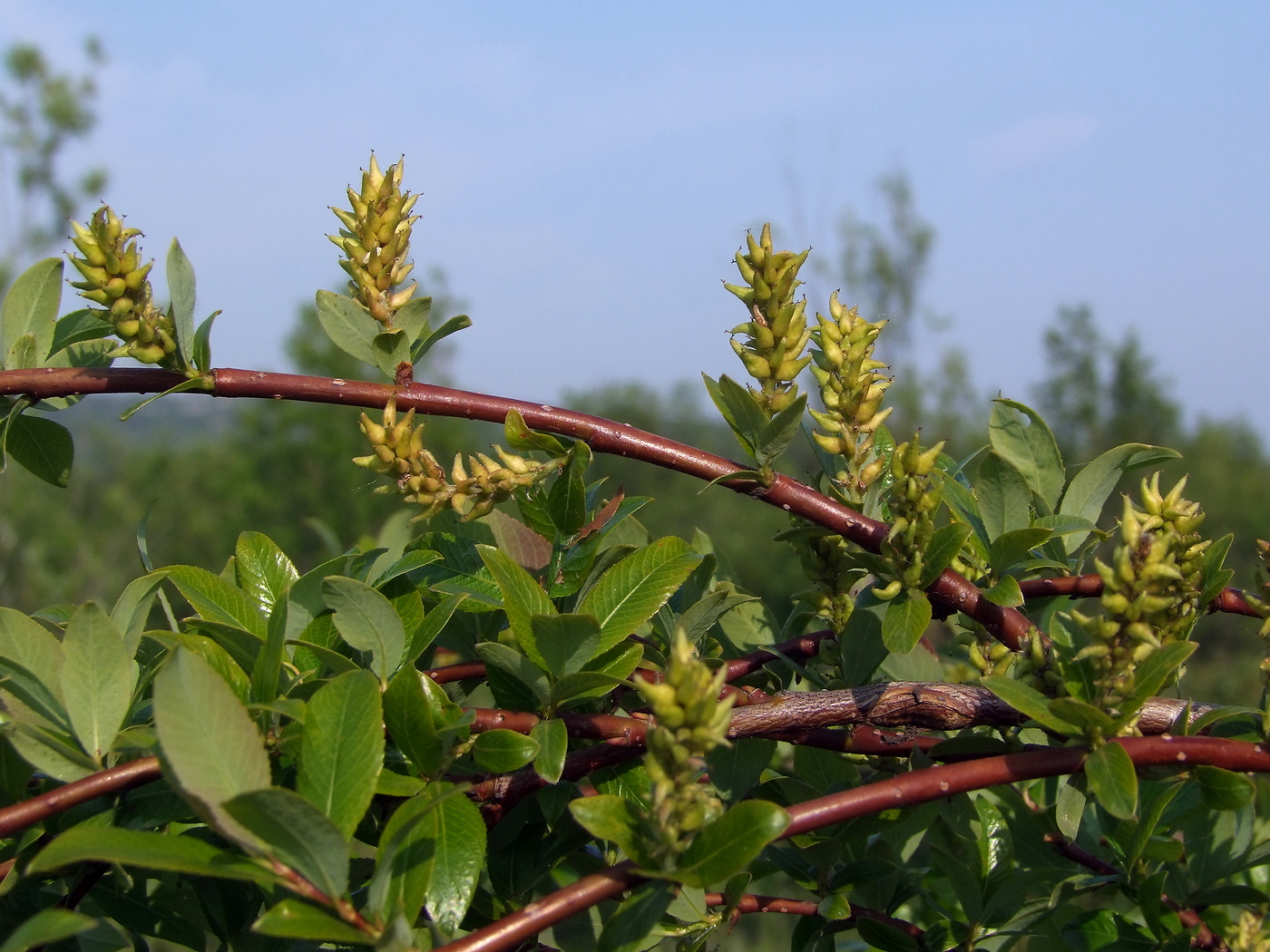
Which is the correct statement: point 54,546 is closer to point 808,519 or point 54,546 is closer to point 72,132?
point 72,132

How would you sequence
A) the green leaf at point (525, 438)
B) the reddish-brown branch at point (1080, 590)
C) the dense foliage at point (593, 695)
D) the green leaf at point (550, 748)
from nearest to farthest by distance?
the dense foliage at point (593, 695) < the green leaf at point (550, 748) < the green leaf at point (525, 438) < the reddish-brown branch at point (1080, 590)

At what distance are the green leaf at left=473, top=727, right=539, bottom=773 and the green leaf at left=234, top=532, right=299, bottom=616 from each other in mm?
325

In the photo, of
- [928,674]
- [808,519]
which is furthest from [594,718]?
[928,674]

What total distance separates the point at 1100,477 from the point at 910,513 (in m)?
0.32

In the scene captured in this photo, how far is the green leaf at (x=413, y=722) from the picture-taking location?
791 millimetres

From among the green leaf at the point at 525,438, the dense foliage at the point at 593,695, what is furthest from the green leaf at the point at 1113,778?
the green leaf at the point at 525,438

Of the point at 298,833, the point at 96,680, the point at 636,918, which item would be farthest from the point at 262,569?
the point at 636,918

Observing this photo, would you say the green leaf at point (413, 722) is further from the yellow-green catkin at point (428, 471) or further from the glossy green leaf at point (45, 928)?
the glossy green leaf at point (45, 928)

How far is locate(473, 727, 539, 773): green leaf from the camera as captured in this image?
0.79 meters

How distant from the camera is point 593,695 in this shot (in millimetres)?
862

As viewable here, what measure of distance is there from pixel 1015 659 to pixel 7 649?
97 cm

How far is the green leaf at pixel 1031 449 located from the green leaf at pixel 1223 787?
0.33 meters

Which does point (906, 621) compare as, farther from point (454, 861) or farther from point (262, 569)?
point (262, 569)

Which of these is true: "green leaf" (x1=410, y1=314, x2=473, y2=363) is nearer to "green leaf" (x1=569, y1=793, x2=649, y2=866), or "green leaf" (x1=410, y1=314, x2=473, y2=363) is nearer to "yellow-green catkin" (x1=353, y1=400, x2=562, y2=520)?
"yellow-green catkin" (x1=353, y1=400, x2=562, y2=520)
